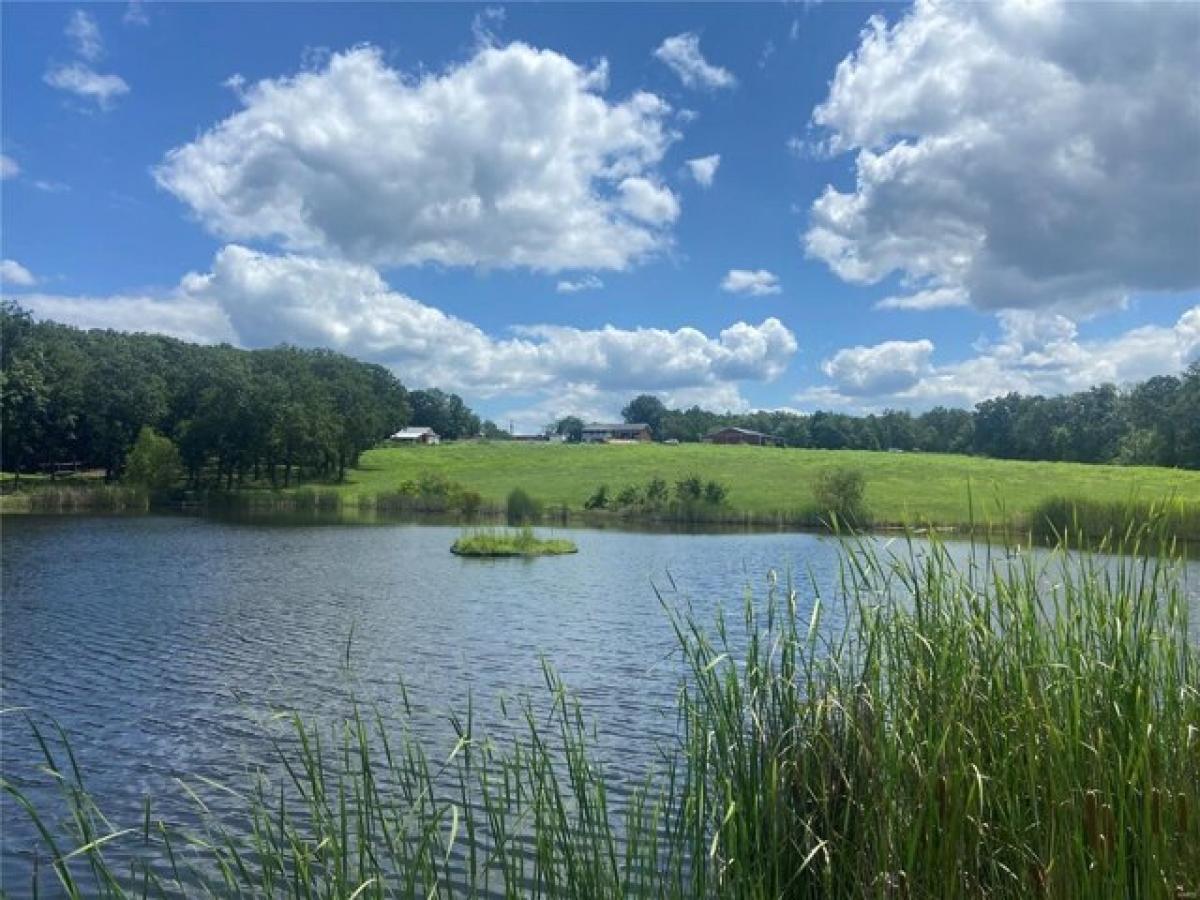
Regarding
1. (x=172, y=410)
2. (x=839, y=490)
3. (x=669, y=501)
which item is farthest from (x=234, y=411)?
(x=839, y=490)

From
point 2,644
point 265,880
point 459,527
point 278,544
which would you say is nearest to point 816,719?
point 265,880

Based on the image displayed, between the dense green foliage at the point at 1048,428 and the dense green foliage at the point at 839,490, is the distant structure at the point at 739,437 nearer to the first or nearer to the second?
the dense green foliage at the point at 1048,428

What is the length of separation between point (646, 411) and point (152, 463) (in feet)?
410

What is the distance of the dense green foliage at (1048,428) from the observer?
289ft

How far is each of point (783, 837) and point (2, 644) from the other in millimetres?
20014

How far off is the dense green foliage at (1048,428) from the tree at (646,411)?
18897mm

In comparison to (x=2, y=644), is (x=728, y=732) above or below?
above

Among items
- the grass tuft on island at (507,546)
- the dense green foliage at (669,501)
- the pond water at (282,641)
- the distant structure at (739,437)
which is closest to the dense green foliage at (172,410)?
the dense green foliage at (669,501)

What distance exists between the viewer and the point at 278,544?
45.3m

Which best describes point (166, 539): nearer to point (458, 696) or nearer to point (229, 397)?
point (458, 696)

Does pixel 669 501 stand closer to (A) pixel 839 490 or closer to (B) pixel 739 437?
(A) pixel 839 490

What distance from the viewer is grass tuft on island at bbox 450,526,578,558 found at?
1686 inches

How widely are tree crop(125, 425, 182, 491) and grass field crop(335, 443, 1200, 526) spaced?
1382cm

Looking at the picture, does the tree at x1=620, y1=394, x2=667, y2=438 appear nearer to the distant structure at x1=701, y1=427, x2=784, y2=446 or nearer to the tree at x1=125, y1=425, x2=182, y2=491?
the distant structure at x1=701, y1=427, x2=784, y2=446
